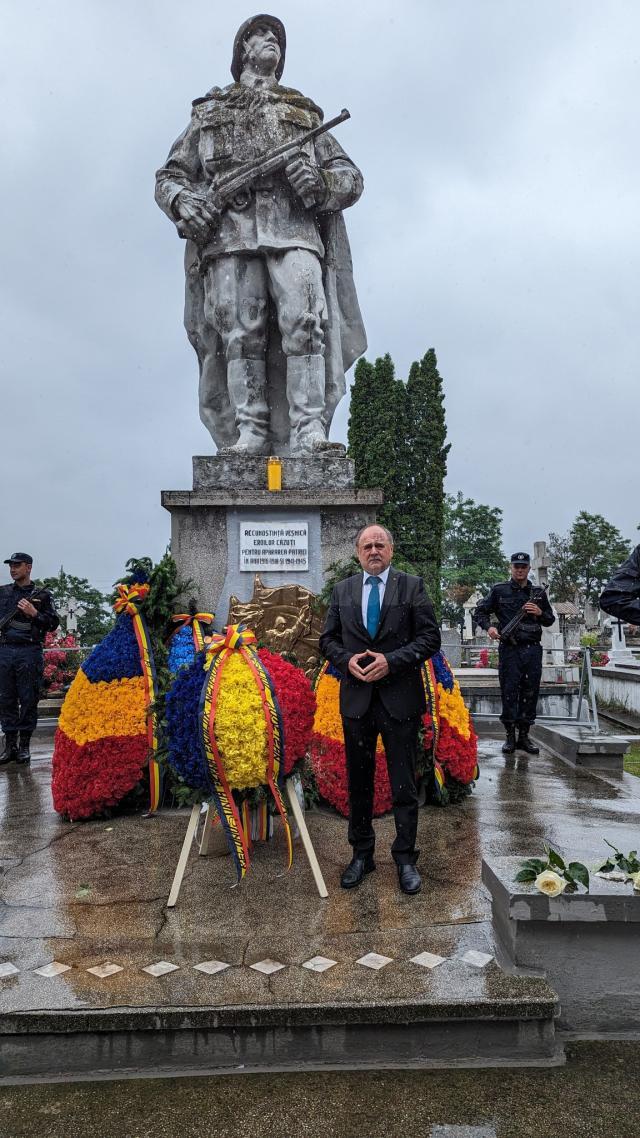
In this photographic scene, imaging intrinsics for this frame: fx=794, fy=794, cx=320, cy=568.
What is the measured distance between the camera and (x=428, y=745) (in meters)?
4.92

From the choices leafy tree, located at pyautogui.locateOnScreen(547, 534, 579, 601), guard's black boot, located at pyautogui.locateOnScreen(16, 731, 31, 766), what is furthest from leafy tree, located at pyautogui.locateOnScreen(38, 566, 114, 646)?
leafy tree, located at pyautogui.locateOnScreen(547, 534, 579, 601)

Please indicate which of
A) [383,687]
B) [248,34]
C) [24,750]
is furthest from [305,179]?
[24,750]

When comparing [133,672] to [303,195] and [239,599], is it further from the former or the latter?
[303,195]

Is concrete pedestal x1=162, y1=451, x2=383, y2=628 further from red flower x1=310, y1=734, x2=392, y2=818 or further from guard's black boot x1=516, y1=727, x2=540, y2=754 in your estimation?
guard's black boot x1=516, y1=727, x2=540, y2=754

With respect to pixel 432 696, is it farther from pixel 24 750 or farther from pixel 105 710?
pixel 24 750

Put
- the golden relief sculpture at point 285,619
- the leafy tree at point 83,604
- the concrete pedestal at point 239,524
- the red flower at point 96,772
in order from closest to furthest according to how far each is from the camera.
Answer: the red flower at point 96,772 → the golden relief sculpture at point 285,619 → the concrete pedestal at point 239,524 → the leafy tree at point 83,604

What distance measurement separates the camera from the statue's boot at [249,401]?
6.26 m

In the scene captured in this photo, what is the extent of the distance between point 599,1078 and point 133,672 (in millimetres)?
3397

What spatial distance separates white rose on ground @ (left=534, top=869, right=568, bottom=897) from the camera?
8.80 ft

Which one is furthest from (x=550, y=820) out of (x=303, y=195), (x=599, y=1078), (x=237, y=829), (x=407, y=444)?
(x=407, y=444)

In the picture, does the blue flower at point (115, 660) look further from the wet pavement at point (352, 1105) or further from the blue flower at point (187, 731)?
the wet pavement at point (352, 1105)

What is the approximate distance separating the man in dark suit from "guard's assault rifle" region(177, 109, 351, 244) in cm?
356

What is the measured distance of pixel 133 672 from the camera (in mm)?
4957

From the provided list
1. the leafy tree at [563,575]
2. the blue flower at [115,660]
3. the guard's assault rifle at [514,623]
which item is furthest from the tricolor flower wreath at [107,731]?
the leafy tree at [563,575]
